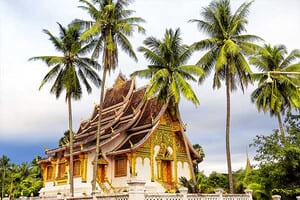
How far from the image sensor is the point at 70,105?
22484 mm

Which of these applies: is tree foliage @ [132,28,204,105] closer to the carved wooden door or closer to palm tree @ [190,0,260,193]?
palm tree @ [190,0,260,193]

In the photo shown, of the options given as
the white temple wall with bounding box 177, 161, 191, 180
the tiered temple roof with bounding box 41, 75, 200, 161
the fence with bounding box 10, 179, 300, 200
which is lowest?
the fence with bounding box 10, 179, 300, 200

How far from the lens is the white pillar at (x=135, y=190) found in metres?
11.4

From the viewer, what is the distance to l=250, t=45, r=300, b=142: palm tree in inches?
989

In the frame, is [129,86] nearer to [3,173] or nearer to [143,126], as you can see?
[143,126]

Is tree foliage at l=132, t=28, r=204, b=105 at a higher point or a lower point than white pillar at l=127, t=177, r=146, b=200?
higher

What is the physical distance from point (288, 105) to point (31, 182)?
29362mm

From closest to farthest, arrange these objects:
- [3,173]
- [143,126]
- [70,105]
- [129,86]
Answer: [70,105], [143,126], [129,86], [3,173]

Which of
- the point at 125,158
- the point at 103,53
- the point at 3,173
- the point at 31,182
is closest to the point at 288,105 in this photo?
the point at 125,158

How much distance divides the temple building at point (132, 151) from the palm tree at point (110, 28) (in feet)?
12.9

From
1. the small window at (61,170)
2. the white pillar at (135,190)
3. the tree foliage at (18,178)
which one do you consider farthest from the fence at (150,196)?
the tree foliage at (18,178)

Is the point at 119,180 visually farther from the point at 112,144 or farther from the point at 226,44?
the point at 226,44

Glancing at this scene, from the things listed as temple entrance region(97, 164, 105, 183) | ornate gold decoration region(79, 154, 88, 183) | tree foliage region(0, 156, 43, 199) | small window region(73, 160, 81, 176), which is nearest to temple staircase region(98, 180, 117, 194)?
temple entrance region(97, 164, 105, 183)

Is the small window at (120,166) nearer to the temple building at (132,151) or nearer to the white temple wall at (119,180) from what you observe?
the temple building at (132,151)
